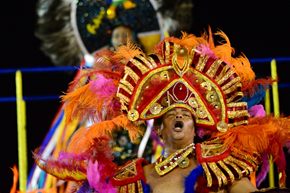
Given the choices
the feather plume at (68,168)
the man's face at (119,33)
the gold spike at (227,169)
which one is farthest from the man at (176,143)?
the man's face at (119,33)

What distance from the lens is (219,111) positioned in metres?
3.42

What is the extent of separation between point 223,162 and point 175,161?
0.60 ft

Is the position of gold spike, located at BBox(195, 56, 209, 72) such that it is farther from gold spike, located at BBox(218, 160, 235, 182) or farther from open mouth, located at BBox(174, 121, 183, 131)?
gold spike, located at BBox(218, 160, 235, 182)

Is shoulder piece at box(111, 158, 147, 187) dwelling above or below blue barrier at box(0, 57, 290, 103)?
below

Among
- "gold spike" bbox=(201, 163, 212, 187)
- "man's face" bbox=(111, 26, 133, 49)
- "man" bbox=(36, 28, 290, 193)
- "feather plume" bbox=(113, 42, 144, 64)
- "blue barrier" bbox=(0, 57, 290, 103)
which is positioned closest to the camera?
"gold spike" bbox=(201, 163, 212, 187)

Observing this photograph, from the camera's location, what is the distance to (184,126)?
3.34m

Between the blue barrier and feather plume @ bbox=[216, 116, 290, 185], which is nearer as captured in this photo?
feather plume @ bbox=[216, 116, 290, 185]

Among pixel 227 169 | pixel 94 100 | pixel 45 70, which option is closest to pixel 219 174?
pixel 227 169

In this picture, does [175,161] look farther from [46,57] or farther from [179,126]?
[46,57]

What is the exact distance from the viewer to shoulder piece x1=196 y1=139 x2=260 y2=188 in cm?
322

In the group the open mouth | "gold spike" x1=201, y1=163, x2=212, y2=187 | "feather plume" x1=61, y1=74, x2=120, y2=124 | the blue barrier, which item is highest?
the blue barrier

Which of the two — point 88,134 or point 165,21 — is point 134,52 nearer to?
point 88,134

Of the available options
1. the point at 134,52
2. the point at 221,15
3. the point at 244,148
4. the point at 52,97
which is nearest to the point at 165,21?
the point at 221,15

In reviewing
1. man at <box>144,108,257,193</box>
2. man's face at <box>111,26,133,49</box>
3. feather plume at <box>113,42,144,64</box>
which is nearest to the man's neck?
man at <box>144,108,257,193</box>
